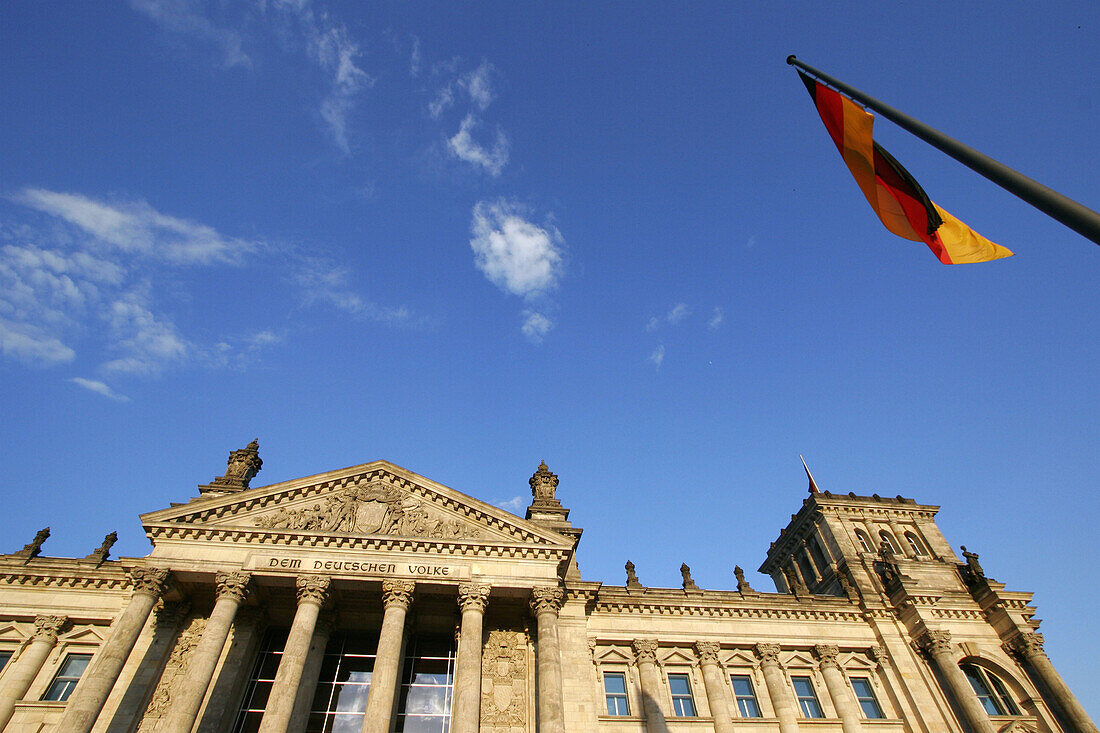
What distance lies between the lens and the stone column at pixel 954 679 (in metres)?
26.3

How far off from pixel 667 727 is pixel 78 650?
24.1 meters

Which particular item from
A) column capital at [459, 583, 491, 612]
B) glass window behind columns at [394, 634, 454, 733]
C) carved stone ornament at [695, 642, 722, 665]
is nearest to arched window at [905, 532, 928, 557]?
carved stone ornament at [695, 642, 722, 665]

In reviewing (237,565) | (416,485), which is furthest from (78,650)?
(416,485)

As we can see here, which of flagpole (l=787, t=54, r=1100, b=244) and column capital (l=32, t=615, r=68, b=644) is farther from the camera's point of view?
column capital (l=32, t=615, r=68, b=644)

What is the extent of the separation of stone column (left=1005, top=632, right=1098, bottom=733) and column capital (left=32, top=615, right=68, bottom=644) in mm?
42211

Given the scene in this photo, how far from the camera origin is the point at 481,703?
24.7 metres

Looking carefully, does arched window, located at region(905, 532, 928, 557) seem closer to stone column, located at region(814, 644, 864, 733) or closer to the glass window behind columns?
stone column, located at region(814, 644, 864, 733)

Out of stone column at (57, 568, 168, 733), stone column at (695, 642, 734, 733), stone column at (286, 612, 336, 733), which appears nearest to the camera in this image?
stone column at (57, 568, 168, 733)

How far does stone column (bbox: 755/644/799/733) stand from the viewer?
26722 millimetres

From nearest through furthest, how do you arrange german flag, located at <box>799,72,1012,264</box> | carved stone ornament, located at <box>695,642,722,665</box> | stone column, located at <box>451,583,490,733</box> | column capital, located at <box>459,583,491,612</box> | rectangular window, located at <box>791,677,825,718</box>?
german flag, located at <box>799,72,1012,264</box> → stone column, located at <box>451,583,490,733</box> → column capital, located at <box>459,583,491,612</box> → rectangular window, located at <box>791,677,825,718</box> → carved stone ornament, located at <box>695,642,722,665</box>

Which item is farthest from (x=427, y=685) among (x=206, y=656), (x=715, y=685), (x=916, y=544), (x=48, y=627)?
(x=916, y=544)

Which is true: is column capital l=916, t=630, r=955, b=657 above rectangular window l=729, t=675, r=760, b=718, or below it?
above

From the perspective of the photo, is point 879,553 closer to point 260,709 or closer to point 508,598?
point 508,598

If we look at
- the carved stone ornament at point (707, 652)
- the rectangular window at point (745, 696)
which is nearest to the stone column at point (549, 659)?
the carved stone ornament at point (707, 652)
